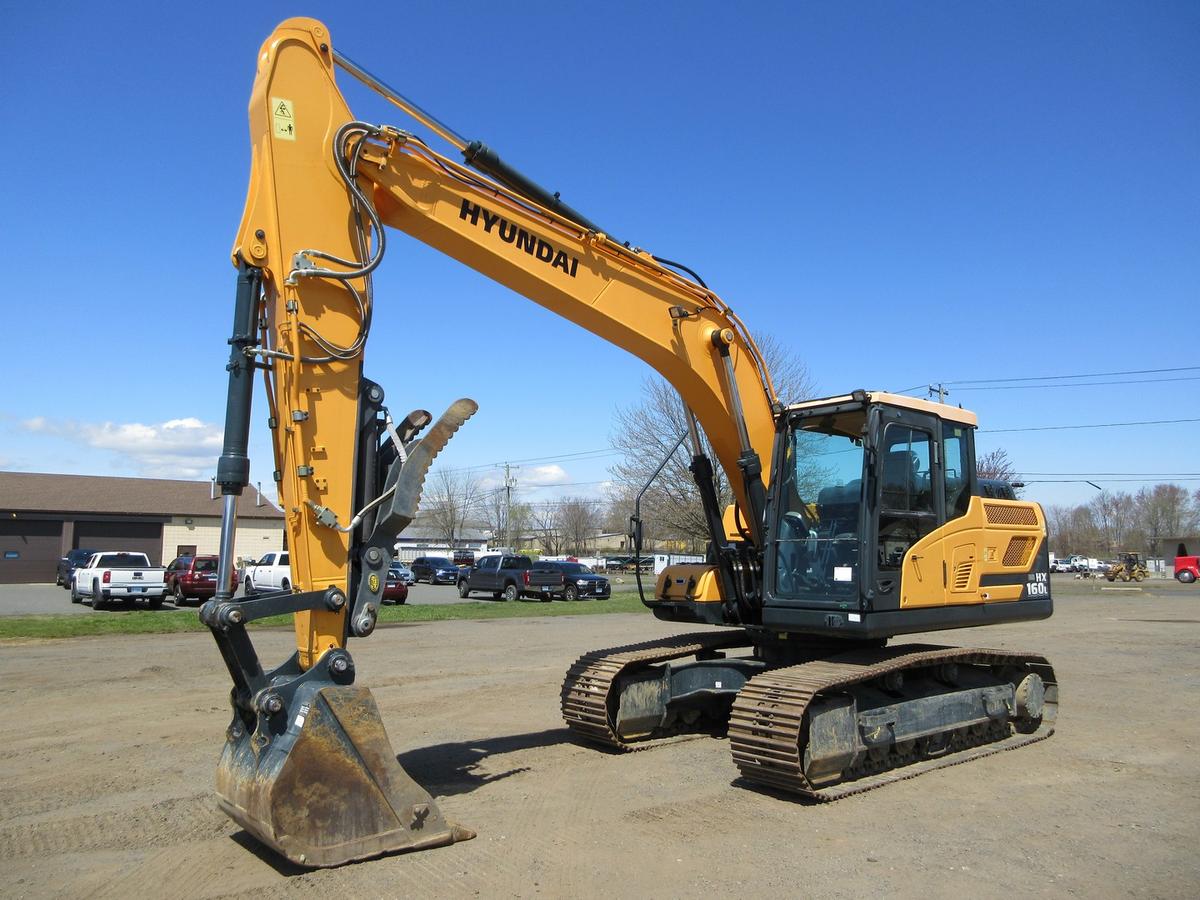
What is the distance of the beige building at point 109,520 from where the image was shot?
4575cm

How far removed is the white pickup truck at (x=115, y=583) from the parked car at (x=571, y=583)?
42.5 feet

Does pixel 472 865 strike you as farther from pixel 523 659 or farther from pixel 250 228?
pixel 523 659

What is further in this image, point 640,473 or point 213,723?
point 640,473

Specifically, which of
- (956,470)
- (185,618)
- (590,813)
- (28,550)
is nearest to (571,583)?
(185,618)

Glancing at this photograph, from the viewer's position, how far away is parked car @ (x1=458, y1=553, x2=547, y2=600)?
3519 centimetres

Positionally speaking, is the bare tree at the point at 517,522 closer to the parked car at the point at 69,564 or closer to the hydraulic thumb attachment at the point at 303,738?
the parked car at the point at 69,564

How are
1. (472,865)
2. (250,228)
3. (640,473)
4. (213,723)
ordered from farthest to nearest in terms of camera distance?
(640,473) < (213,723) < (250,228) < (472,865)

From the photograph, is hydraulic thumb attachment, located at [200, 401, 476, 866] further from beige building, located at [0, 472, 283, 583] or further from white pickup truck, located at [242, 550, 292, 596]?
beige building, located at [0, 472, 283, 583]

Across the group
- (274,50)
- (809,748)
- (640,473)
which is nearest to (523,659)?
(809,748)

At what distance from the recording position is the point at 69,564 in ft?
132

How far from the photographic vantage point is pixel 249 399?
232 inches

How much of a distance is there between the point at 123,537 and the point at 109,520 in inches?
46.7

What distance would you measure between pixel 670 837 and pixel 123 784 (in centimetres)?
459

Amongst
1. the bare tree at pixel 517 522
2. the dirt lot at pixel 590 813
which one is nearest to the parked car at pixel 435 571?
the dirt lot at pixel 590 813
